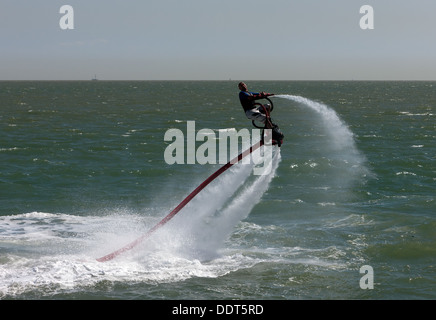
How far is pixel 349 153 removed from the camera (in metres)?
51.8

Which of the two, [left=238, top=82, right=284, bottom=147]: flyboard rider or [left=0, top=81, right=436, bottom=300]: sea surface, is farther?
[left=238, top=82, right=284, bottom=147]: flyboard rider

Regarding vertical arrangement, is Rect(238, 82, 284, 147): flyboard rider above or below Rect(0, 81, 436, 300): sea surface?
above

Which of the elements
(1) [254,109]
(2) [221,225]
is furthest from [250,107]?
(2) [221,225]

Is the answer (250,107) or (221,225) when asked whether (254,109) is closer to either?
(250,107)

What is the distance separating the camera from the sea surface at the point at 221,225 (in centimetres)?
2034

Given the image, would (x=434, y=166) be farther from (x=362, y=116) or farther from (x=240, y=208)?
(x=362, y=116)

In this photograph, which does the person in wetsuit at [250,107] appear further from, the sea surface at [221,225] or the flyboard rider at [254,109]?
the sea surface at [221,225]

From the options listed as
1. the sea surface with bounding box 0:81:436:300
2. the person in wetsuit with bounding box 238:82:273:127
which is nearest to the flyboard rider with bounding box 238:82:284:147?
the person in wetsuit with bounding box 238:82:273:127

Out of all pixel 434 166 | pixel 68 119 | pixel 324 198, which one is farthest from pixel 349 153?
pixel 68 119

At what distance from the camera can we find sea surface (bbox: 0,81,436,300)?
20.3m

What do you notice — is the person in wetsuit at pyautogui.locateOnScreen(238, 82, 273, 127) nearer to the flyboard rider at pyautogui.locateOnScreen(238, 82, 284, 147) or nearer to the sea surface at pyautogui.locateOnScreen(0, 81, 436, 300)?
the flyboard rider at pyautogui.locateOnScreen(238, 82, 284, 147)

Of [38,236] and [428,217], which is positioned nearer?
[38,236]

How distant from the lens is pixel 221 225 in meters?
25.6

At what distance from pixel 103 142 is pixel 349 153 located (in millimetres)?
22302
